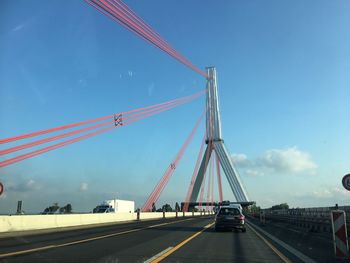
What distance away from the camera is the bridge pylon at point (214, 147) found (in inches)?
2741

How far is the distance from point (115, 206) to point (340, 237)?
49.1 metres

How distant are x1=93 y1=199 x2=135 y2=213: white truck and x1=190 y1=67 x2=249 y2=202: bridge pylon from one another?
12.5 meters

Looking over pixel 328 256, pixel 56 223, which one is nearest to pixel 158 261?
pixel 328 256

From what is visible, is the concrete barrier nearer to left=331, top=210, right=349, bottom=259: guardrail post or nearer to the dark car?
the dark car

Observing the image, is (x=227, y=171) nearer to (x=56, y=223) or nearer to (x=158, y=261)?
(x=56, y=223)

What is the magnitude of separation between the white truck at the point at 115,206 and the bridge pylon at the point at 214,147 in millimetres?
12503

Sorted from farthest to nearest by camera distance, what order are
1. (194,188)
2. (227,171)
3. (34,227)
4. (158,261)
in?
(194,188)
(227,171)
(34,227)
(158,261)

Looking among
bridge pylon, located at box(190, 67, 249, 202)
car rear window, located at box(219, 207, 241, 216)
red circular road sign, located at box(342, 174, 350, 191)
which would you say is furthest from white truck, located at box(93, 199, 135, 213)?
red circular road sign, located at box(342, 174, 350, 191)

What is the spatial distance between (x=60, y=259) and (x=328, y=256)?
25.5 ft

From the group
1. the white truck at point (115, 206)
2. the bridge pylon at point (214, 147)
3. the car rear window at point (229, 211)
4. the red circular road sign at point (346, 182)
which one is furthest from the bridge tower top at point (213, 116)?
the red circular road sign at point (346, 182)

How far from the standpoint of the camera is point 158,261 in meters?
10.6

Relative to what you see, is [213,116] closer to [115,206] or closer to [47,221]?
[115,206]

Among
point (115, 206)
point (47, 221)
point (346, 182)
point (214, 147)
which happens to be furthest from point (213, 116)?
point (346, 182)

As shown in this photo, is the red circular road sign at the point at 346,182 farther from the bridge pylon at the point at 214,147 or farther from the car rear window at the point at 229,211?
the bridge pylon at the point at 214,147
